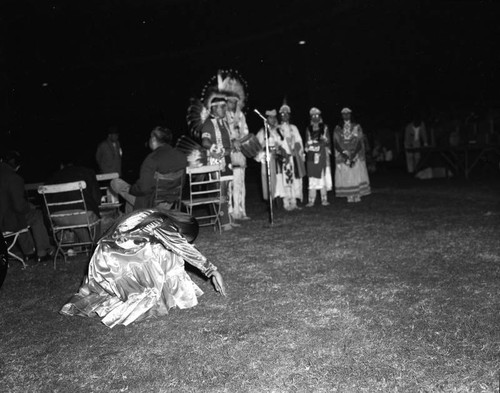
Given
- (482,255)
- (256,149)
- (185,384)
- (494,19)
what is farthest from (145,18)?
(185,384)

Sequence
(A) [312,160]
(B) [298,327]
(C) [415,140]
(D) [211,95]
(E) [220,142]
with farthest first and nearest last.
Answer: (C) [415,140] → (A) [312,160] → (D) [211,95] → (E) [220,142] → (B) [298,327]

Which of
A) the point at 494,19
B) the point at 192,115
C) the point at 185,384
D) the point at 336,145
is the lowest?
the point at 185,384

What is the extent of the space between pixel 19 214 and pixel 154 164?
1.77 meters

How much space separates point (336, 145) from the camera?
9867 mm

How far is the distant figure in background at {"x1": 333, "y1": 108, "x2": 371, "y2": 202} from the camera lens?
9.66m

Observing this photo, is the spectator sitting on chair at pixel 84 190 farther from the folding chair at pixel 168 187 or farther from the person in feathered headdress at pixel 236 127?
the person in feathered headdress at pixel 236 127

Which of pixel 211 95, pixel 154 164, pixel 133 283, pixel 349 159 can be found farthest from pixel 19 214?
pixel 349 159

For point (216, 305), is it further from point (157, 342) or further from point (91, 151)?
point (91, 151)

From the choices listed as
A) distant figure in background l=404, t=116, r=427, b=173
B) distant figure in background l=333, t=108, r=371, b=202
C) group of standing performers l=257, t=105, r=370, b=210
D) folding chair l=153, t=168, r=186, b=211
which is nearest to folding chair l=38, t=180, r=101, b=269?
folding chair l=153, t=168, r=186, b=211

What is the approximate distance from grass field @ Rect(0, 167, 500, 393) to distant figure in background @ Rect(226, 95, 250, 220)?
209 centimetres

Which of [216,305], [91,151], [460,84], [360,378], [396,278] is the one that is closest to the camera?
[360,378]

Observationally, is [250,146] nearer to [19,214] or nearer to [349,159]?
[349,159]

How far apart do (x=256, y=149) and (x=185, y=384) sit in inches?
226

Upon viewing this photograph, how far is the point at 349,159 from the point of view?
9.70 metres
